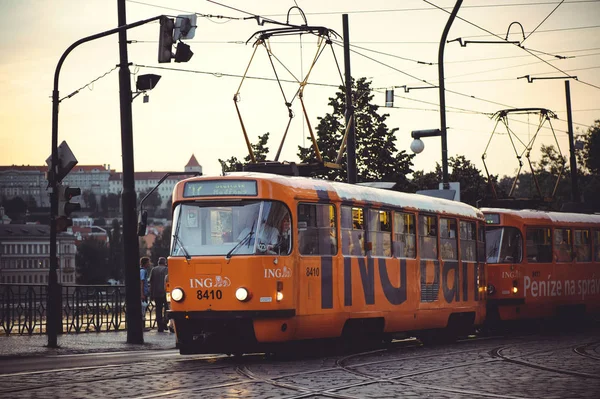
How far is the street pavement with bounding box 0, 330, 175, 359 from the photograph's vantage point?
2084 centimetres

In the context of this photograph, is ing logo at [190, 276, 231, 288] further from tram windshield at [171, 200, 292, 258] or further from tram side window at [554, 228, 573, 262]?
tram side window at [554, 228, 573, 262]

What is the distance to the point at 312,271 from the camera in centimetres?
1811

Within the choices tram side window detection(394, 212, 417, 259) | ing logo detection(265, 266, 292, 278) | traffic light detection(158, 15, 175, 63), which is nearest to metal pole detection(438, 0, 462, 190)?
tram side window detection(394, 212, 417, 259)

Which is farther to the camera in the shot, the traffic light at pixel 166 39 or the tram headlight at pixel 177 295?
the traffic light at pixel 166 39

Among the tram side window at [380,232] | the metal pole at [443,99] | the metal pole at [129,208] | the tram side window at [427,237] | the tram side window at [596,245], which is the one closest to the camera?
the tram side window at [380,232]

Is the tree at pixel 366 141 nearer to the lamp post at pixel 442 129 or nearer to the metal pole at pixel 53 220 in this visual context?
the lamp post at pixel 442 129

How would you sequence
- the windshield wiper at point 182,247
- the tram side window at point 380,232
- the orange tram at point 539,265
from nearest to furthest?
the windshield wiper at point 182,247 → the tram side window at point 380,232 → the orange tram at point 539,265

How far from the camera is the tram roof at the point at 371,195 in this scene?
1782 centimetres

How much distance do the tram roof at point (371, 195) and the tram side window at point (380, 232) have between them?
23 centimetres

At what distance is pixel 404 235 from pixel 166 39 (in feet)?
18.5

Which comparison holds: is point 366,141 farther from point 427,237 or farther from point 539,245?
point 427,237

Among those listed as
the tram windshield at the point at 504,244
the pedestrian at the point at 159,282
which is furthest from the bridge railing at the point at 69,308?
the tram windshield at the point at 504,244

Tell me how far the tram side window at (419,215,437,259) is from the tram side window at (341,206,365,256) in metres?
2.78

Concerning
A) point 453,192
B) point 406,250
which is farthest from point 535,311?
point 406,250
